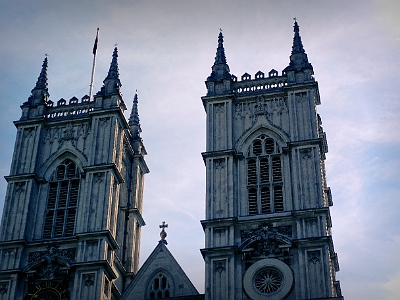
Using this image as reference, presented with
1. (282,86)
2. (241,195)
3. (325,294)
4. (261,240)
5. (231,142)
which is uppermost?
(282,86)

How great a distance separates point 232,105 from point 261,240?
31.6 feet

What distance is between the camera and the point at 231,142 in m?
50.7

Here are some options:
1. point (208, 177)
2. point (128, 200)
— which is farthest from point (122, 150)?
point (208, 177)

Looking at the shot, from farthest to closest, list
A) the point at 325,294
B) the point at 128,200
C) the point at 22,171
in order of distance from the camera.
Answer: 1. the point at 128,200
2. the point at 22,171
3. the point at 325,294

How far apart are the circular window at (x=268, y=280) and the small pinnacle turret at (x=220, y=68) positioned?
527 inches

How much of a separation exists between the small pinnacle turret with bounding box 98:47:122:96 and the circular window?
611 inches

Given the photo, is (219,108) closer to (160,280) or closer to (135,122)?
(135,122)

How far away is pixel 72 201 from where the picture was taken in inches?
2002

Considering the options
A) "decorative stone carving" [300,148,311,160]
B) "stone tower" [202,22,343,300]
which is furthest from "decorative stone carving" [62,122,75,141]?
"decorative stone carving" [300,148,311,160]

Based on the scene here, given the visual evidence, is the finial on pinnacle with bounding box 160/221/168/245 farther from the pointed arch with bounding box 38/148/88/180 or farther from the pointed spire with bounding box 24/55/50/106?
the pointed spire with bounding box 24/55/50/106

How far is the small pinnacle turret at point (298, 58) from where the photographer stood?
53312mm

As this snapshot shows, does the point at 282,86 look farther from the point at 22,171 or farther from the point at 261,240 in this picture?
the point at 22,171

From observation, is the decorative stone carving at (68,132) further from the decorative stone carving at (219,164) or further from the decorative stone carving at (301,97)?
the decorative stone carving at (301,97)

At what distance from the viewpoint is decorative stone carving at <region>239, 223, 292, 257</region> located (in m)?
46.1
